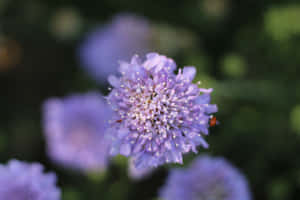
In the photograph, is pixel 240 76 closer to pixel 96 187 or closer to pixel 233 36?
pixel 233 36

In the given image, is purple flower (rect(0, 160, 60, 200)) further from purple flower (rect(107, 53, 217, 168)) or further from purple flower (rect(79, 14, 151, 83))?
purple flower (rect(79, 14, 151, 83))

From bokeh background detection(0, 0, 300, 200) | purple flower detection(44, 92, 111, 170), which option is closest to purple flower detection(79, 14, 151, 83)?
bokeh background detection(0, 0, 300, 200)

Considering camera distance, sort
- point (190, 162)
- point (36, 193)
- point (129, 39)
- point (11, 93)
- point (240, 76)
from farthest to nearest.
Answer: point (11, 93) → point (129, 39) → point (240, 76) → point (190, 162) → point (36, 193)

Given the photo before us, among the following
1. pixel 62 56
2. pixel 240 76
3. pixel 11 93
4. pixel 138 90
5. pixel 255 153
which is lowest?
pixel 138 90

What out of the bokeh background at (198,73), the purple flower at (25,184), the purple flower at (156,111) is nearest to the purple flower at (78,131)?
the bokeh background at (198,73)

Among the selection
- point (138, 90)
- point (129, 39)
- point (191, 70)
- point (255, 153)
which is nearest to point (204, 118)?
point (191, 70)

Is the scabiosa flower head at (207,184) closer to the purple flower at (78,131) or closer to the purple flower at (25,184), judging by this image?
the purple flower at (78,131)
